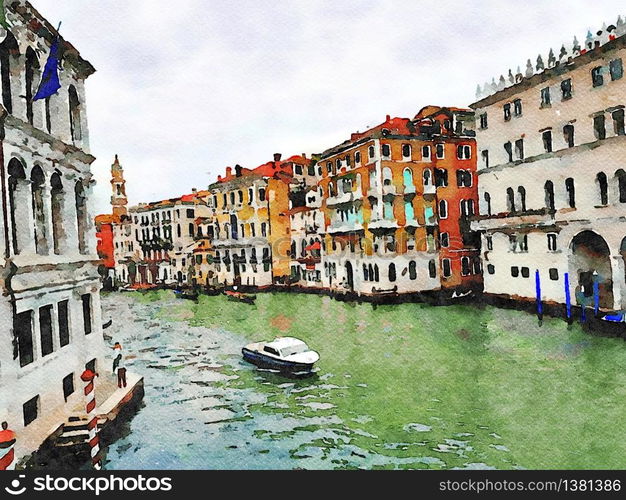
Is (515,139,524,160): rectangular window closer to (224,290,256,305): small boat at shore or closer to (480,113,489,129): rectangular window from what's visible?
(480,113,489,129): rectangular window

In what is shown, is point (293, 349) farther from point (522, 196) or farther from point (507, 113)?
point (522, 196)

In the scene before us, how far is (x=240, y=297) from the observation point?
11.2 feet

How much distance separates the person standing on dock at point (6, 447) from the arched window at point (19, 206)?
764 mm

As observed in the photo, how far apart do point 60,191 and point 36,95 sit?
1.82 feet

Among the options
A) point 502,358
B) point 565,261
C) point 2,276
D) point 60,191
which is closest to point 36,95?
point 60,191

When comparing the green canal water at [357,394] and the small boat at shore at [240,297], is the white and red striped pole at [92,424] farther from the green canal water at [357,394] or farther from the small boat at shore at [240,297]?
the small boat at shore at [240,297]

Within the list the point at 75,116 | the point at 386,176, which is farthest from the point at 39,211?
the point at 386,176

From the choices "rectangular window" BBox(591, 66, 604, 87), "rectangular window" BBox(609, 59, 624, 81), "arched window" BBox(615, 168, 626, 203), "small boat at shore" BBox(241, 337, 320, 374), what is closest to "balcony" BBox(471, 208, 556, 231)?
"arched window" BBox(615, 168, 626, 203)

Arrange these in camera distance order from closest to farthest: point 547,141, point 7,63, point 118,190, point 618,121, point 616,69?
point 7,63, point 118,190, point 618,121, point 616,69, point 547,141

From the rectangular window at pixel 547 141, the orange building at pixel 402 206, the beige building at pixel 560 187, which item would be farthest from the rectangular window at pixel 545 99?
the orange building at pixel 402 206

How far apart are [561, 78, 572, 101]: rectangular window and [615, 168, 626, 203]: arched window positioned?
3.16ft

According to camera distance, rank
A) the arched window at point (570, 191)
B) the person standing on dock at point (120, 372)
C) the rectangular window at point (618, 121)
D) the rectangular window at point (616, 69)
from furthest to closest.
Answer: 1. the arched window at point (570, 191)
2. the rectangular window at point (616, 69)
3. the rectangular window at point (618, 121)
4. the person standing on dock at point (120, 372)

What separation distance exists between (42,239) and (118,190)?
431mm

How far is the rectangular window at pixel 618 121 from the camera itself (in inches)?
190
